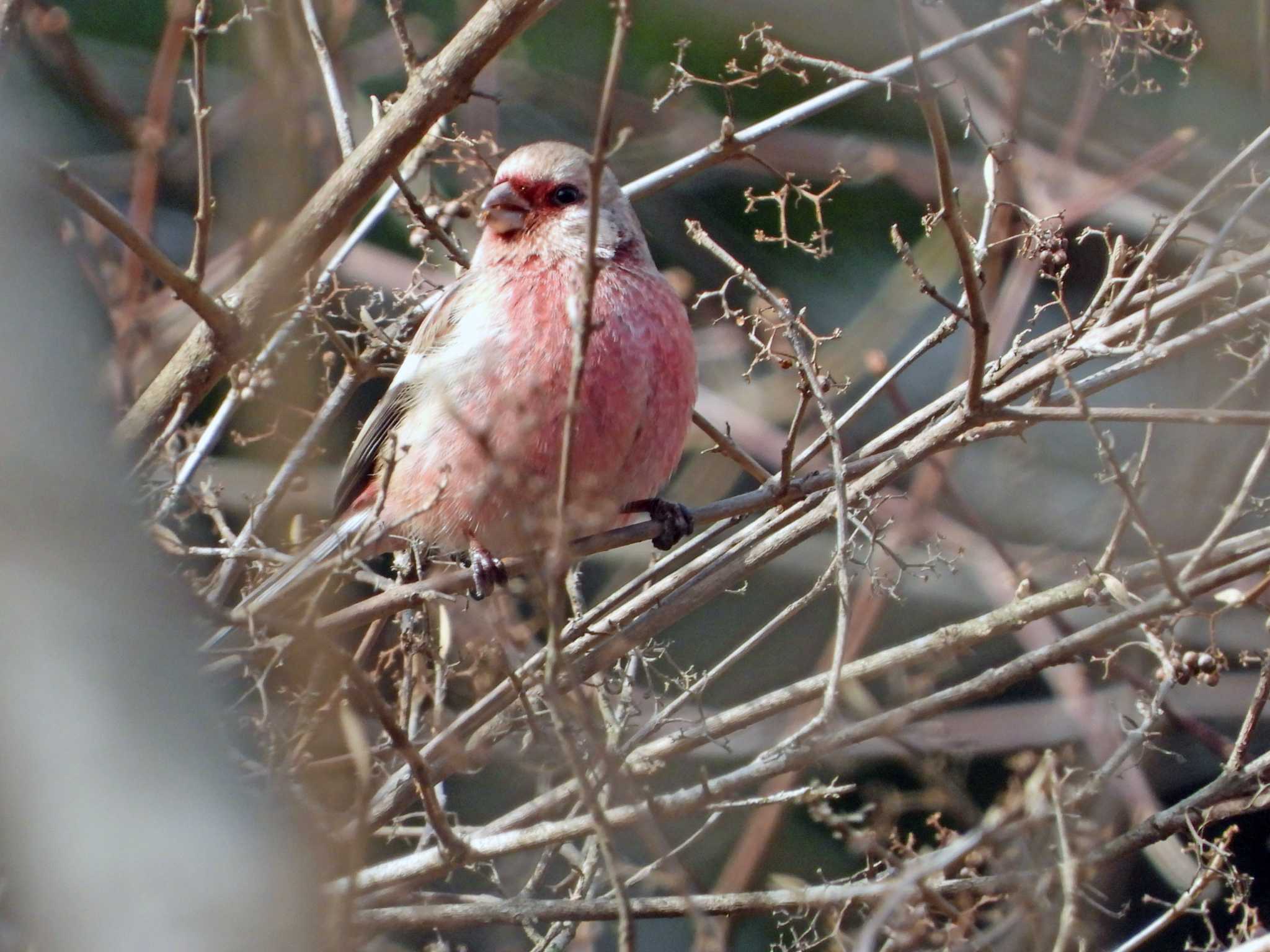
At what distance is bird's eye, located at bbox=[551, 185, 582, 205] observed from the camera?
5039 mm

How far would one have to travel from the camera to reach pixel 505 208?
4.93 metres

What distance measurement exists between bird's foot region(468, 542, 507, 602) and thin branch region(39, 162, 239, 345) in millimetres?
1220

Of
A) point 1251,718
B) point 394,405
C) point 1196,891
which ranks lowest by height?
point 1196,891

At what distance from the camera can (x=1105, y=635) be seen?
3217 millimetres

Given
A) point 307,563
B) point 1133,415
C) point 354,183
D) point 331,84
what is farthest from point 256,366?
point 1133,415

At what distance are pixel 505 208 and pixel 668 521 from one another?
1190 mm

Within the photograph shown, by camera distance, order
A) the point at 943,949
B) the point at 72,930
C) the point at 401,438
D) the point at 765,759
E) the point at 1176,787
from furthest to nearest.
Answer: the point at 1176,787
the point at 401,438
the point at 765,759
the point at 943,949
the point at 72,930

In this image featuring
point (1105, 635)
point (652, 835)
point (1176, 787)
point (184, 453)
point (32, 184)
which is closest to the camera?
point (32, 184)

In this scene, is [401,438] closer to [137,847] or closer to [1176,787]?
[137,847]

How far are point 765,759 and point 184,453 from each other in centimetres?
214

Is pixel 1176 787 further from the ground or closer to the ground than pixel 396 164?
closer to the ground

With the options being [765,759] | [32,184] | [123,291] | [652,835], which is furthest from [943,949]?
[123,291]

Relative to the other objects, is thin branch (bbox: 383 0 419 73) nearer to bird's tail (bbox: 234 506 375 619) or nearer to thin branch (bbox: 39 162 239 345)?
thin branch (bbox: 39 162 239 345)

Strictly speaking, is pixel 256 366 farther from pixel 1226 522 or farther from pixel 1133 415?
pixel 1226 522
